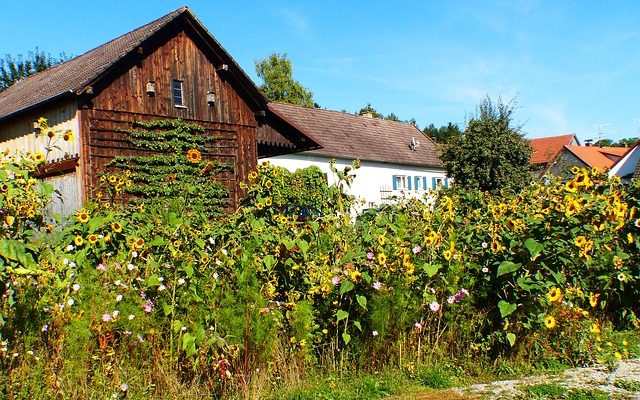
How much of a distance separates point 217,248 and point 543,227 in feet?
7.52

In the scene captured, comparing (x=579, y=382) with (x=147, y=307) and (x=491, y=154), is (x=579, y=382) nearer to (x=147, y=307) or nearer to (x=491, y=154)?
(x=147, y=307)

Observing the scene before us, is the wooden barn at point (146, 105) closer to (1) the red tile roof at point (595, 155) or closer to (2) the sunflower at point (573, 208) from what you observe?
(2) the sunflower at point (573, 208)

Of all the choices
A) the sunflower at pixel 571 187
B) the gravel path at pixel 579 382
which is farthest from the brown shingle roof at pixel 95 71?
the gravel path at pixel 579 382

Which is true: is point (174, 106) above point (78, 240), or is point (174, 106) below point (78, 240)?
above

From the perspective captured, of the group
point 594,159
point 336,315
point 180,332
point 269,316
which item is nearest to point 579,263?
point 336,315

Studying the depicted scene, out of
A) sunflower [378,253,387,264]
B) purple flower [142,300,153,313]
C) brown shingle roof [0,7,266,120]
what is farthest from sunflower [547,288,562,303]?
brown shingle roof [0,7,266,120]

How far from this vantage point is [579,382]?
4.45 m

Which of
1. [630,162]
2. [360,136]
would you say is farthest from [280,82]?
[630,162]

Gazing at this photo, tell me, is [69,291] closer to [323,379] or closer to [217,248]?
[217,248]

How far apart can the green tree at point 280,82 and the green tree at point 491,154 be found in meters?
30.2

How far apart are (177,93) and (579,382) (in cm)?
1640

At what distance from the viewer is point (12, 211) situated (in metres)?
3.45

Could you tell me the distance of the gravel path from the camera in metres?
4.19

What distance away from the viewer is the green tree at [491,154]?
2309 centimetres
